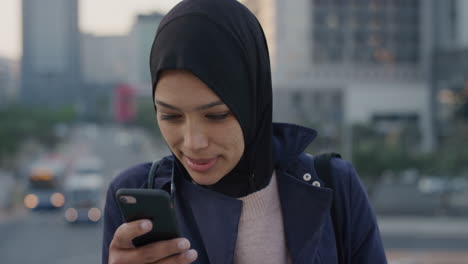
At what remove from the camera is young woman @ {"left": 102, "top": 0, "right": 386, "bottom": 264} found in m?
1.18

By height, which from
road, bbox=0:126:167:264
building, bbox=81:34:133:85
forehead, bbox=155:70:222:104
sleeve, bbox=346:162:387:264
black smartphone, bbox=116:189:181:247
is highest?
building, bbox=81:34:133:85

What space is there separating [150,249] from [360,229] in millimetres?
499

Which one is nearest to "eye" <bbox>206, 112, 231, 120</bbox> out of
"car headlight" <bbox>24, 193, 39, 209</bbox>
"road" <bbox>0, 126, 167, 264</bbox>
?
"road" <bbox>0, 126, 167, 264</bbox>

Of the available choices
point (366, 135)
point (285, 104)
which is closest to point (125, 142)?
point (285, 104)

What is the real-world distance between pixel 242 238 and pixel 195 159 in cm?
24

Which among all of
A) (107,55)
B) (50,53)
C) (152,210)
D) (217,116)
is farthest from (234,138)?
(107,55)

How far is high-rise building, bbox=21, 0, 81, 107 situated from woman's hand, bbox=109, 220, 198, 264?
79.2m

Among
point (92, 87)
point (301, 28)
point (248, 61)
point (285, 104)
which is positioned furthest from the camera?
point (92, 87)

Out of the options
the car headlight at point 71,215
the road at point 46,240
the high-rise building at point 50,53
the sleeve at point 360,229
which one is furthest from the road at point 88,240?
the high-rise building at point 50,53

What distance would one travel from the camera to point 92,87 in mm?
81938

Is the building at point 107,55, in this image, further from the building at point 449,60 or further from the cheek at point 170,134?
the cheek at point 170,134

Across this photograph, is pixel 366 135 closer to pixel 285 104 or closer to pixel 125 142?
pixel 285 104

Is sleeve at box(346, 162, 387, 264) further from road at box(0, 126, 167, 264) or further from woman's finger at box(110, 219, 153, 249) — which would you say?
road at box(0, 126, 167, 264)

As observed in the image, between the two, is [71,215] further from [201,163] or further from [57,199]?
[201,163]
